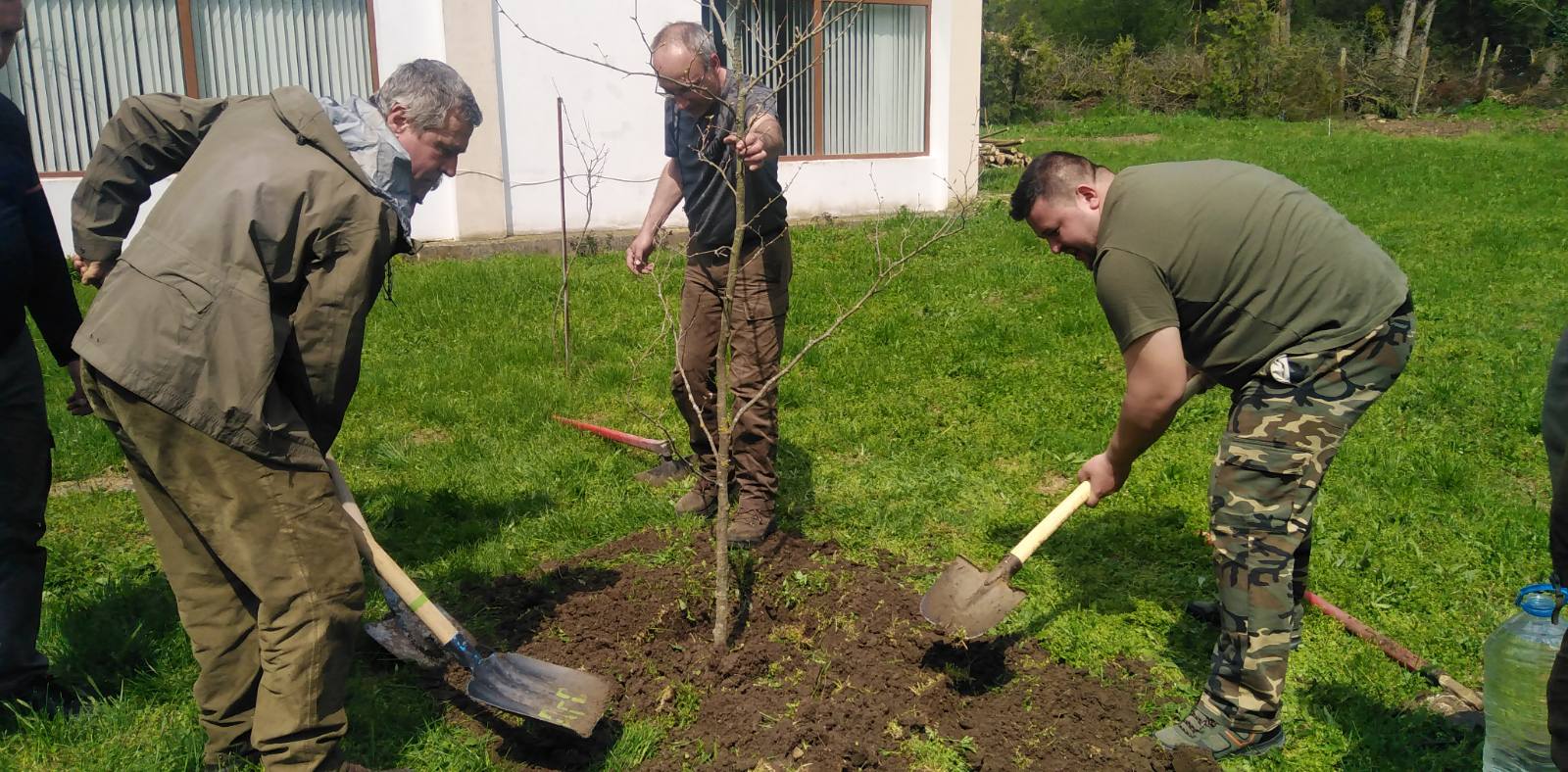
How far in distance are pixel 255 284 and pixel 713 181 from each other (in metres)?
2.34

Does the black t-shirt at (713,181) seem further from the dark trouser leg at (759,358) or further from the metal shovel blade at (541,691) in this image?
the metal shovel blade at (541,691)

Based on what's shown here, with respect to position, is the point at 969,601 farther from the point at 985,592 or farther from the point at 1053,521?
the point at 1053,521

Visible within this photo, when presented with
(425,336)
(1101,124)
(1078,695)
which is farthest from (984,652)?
(1101,124)

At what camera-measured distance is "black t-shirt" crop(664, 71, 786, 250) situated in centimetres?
447

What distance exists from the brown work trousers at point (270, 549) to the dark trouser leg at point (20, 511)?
83 cm

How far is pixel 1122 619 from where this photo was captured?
4098mm

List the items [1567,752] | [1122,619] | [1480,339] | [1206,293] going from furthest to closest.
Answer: [1480,339] → [1122,619] → [1206,293] → [1567,752]

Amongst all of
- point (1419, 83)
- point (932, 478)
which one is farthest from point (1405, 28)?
point (932, 478)

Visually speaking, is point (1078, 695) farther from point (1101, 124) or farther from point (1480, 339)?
point (1101, 124)

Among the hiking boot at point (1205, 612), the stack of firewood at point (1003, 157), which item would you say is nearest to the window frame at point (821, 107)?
the stack of firewood at point (1003, 157)

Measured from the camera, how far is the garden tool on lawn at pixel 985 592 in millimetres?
3580

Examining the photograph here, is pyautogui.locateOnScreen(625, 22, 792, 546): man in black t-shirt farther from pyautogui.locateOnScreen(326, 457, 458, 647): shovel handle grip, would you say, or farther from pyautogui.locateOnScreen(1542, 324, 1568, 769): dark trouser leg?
pyautogui.locateOnScreen(1542, 324, 1568, 769): dark trouser leg

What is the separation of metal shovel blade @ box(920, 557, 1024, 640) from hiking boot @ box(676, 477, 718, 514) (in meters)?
1.58

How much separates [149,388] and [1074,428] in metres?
4.66
